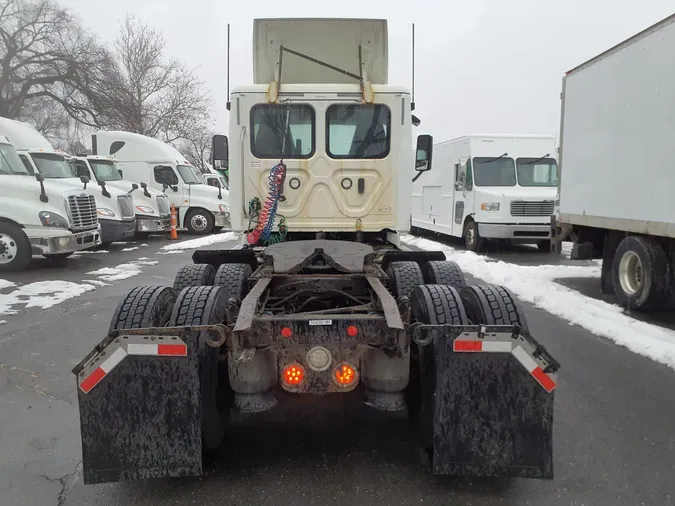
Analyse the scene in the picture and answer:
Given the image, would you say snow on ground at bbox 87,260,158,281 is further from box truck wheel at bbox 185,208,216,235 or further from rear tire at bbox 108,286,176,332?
box truck wheel at bbox 185,208,216,235

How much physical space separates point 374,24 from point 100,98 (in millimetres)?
28297

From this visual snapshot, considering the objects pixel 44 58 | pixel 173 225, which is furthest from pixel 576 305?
pixel 44 58

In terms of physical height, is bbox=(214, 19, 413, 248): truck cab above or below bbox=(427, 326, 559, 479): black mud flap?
above

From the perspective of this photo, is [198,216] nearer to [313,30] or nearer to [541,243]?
[541,243]

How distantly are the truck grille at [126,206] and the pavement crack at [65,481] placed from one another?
12.6m

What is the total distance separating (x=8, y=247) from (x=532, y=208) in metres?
11.8

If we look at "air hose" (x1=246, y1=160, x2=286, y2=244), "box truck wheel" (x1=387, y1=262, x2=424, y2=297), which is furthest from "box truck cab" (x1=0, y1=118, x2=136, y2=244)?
"box truck wheel" (x1=387, y1=262, x2=424, y2=297)

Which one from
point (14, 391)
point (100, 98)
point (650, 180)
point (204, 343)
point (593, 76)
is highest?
point (100, 98)

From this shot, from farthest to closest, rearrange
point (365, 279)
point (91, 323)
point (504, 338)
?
point (91, 323) < point (365, 279) < point (504, 338)

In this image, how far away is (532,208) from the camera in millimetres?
13445

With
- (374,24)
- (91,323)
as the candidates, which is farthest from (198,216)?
(374,24)

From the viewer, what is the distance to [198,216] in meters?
19.8

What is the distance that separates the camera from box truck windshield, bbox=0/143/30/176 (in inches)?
440

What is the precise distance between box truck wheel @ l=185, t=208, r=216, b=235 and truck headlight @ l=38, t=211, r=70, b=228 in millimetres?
8797
